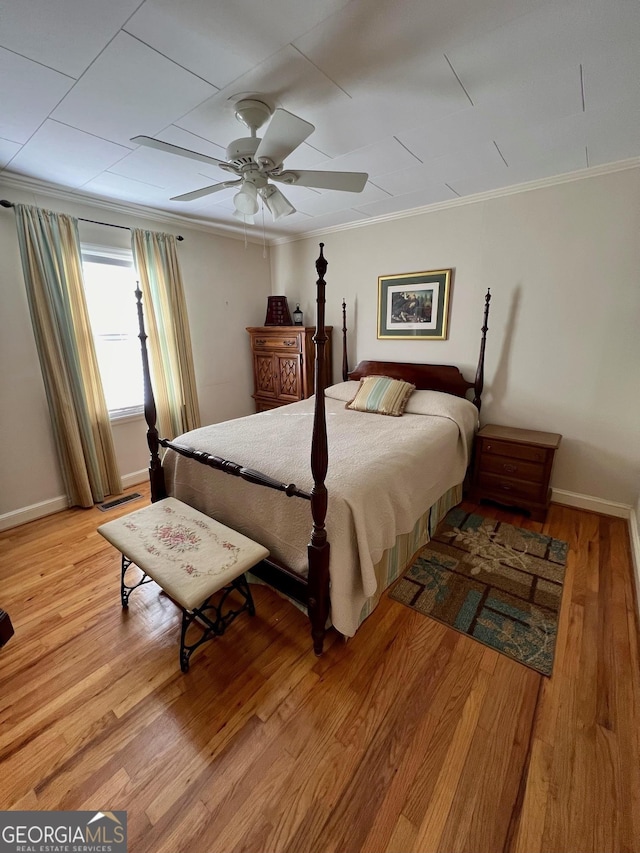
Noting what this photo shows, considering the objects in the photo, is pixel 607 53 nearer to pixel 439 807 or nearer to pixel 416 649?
pixel 416 649

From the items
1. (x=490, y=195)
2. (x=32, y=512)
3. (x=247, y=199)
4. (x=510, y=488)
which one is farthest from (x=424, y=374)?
(x=32, y=512)

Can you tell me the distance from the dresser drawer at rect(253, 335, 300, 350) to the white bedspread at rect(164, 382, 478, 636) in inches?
48.3

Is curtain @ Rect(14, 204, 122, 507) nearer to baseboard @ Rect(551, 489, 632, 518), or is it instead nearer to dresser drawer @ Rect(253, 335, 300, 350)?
dresser drawer @ Rect(253, 335, 300, 350)

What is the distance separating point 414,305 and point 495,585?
253 centimetres

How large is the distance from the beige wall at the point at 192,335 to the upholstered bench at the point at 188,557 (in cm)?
154

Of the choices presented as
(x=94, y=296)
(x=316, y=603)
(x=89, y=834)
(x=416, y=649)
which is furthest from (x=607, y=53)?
(x=94, y=296)

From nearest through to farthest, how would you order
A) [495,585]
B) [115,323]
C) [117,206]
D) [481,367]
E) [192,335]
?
1. [495,585]
2. [117,206]
3. [481,367]
4. [115,323]
5. [192,335]

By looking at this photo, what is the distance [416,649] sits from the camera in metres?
1.68

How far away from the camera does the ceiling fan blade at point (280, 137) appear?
1303 millimetres

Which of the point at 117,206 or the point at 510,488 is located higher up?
the point at 117,206

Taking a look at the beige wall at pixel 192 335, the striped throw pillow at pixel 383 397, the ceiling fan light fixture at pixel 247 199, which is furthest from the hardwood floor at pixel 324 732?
the ceiling fan light fixture at pixel 247 199

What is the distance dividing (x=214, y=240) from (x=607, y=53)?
342cm

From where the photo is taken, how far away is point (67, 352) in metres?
2.80

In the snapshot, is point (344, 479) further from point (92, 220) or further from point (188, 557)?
point (92, 220)
